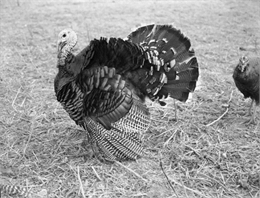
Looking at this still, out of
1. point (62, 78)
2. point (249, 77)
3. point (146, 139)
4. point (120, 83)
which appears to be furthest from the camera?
point (249, 77)

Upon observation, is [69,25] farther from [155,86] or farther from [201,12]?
[155,86]

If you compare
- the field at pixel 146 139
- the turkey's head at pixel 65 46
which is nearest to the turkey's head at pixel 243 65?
the field at pixel 146 139

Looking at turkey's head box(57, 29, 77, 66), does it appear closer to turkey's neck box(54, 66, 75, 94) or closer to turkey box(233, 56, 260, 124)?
turkey's neck box(54, 66, 75, 94)

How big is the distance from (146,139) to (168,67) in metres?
0.81

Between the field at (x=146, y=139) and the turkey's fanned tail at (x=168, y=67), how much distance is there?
0.83 feet

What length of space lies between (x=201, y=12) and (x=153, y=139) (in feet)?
16.7

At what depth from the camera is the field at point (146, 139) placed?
267cm

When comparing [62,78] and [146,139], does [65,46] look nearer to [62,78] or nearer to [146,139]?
[62,78]

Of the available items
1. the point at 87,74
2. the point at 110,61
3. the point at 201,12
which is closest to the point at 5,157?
the point at 87,74

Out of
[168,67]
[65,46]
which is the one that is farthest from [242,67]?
[65,46]

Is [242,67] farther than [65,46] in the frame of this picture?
Yes

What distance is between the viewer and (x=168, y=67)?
120 inches

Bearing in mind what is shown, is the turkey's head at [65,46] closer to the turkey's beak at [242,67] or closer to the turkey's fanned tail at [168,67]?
the turkey's fanned tail at [168,67]

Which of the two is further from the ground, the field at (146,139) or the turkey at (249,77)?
the turkey at (249,77)
